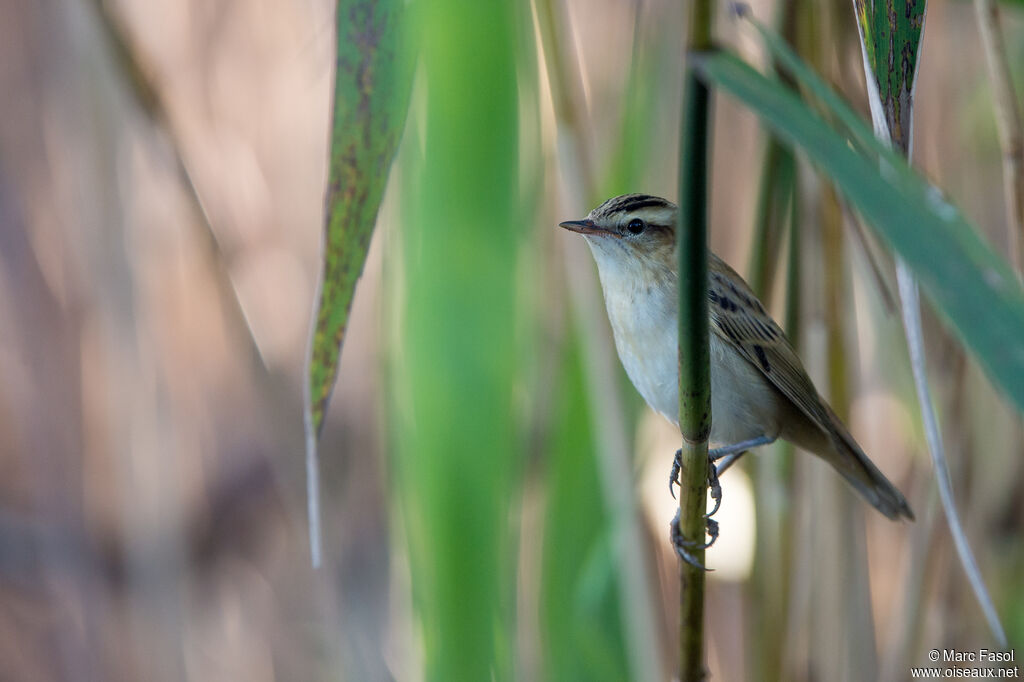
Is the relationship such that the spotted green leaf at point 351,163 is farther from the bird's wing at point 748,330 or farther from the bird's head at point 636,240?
the bird's wing at point 748,330

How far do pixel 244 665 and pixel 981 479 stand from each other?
2.20 m

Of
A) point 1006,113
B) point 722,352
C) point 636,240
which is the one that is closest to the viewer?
point 1006,113

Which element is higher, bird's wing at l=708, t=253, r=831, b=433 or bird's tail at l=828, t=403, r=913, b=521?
bird's wing at l=708, t=253, r=831, b=433

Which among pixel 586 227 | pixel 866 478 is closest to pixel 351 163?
pixel 586 227

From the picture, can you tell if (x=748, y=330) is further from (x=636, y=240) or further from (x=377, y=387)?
(x=377, y=387)

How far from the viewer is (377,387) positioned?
2361 mm

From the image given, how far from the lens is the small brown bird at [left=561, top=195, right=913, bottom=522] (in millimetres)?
1855

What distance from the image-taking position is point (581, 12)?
2.79m

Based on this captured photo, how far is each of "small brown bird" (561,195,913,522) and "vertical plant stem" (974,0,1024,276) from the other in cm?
51

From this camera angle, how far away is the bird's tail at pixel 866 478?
1.86m

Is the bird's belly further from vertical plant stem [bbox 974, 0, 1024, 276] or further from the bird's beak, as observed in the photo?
vertical plant stem [bbox 974, 0, 1024, 276]

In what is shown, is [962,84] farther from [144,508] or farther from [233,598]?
[233,598]

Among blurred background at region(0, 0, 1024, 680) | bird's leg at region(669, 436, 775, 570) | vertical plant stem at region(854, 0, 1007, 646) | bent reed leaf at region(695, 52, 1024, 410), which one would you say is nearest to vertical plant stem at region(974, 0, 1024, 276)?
blurred background at region(0, 0, 1024, 680)

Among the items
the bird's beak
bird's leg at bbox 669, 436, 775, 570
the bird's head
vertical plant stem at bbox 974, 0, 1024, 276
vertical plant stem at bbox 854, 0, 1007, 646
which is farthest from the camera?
the bird's head
